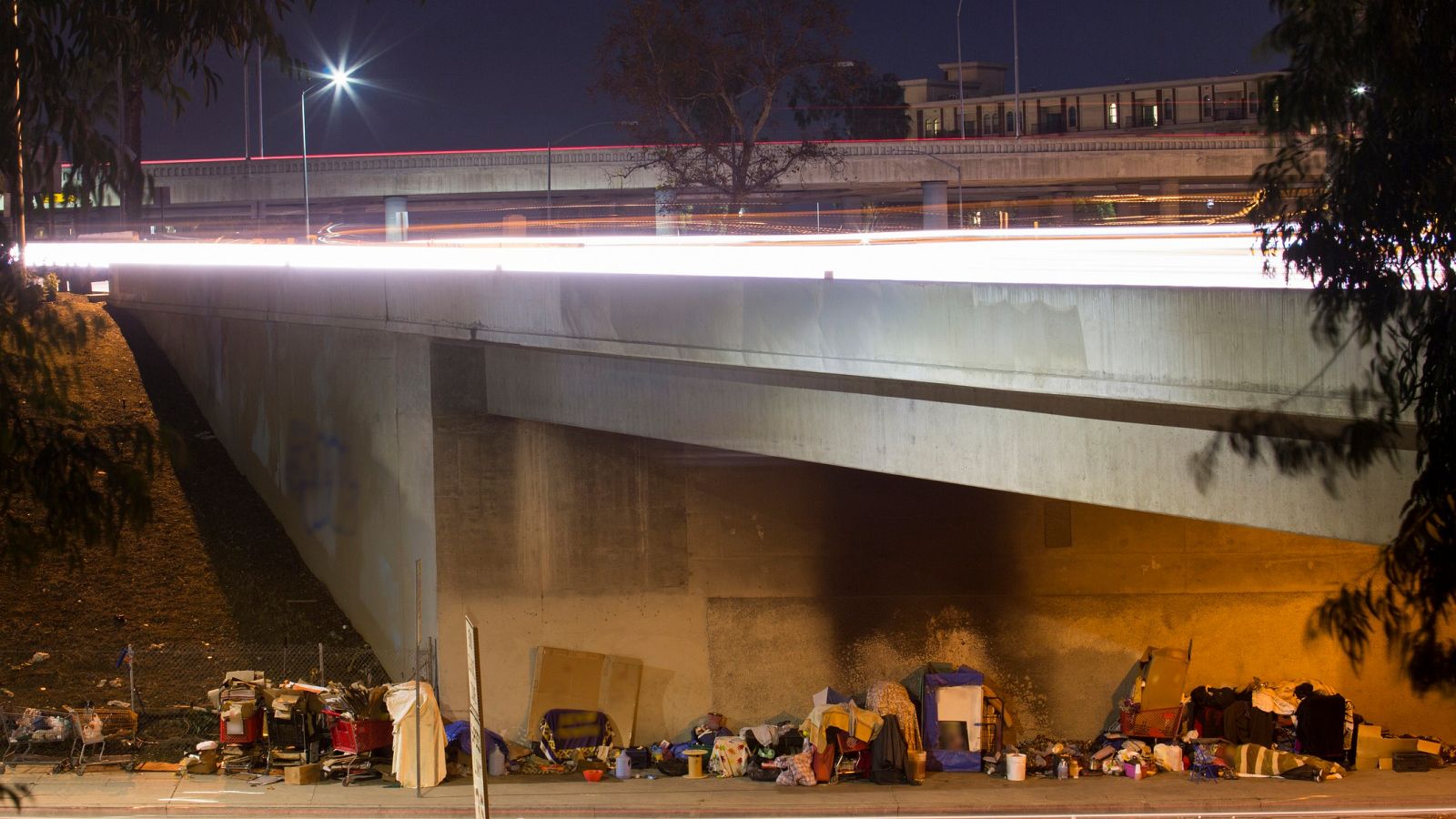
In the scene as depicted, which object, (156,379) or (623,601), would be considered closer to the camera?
(623,601)

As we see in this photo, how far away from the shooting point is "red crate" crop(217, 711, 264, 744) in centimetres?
1784

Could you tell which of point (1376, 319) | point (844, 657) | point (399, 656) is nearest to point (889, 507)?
point (844, 657)

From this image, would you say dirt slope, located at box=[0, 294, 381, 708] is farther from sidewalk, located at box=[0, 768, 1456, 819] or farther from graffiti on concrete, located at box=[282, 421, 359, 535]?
sidewalk, located at box=[0, 768, 1456, 819]

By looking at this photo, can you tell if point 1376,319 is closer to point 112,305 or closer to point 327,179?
point 112,305

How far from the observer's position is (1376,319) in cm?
721

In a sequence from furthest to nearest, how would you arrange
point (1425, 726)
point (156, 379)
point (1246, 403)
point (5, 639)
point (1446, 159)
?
point (156, 379) → point (5, 639) → point (1425, 726) → point (1246, 403) → point (1446, 159)

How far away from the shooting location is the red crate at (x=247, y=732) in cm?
1784

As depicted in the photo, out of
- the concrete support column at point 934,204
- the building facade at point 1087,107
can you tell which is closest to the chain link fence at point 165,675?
the concrete support column at point 934,204

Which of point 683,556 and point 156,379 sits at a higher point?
point 156,379

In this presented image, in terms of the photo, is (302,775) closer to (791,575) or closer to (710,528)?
(710,528)

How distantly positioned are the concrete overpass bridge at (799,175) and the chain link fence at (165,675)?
1305 inches

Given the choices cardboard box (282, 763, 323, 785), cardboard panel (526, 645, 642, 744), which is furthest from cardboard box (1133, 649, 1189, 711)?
cardboard box (282, 763, 323, 785)

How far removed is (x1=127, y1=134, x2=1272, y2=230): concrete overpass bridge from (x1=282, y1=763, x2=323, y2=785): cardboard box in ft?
120

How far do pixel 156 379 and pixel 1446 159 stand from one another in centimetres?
2962
